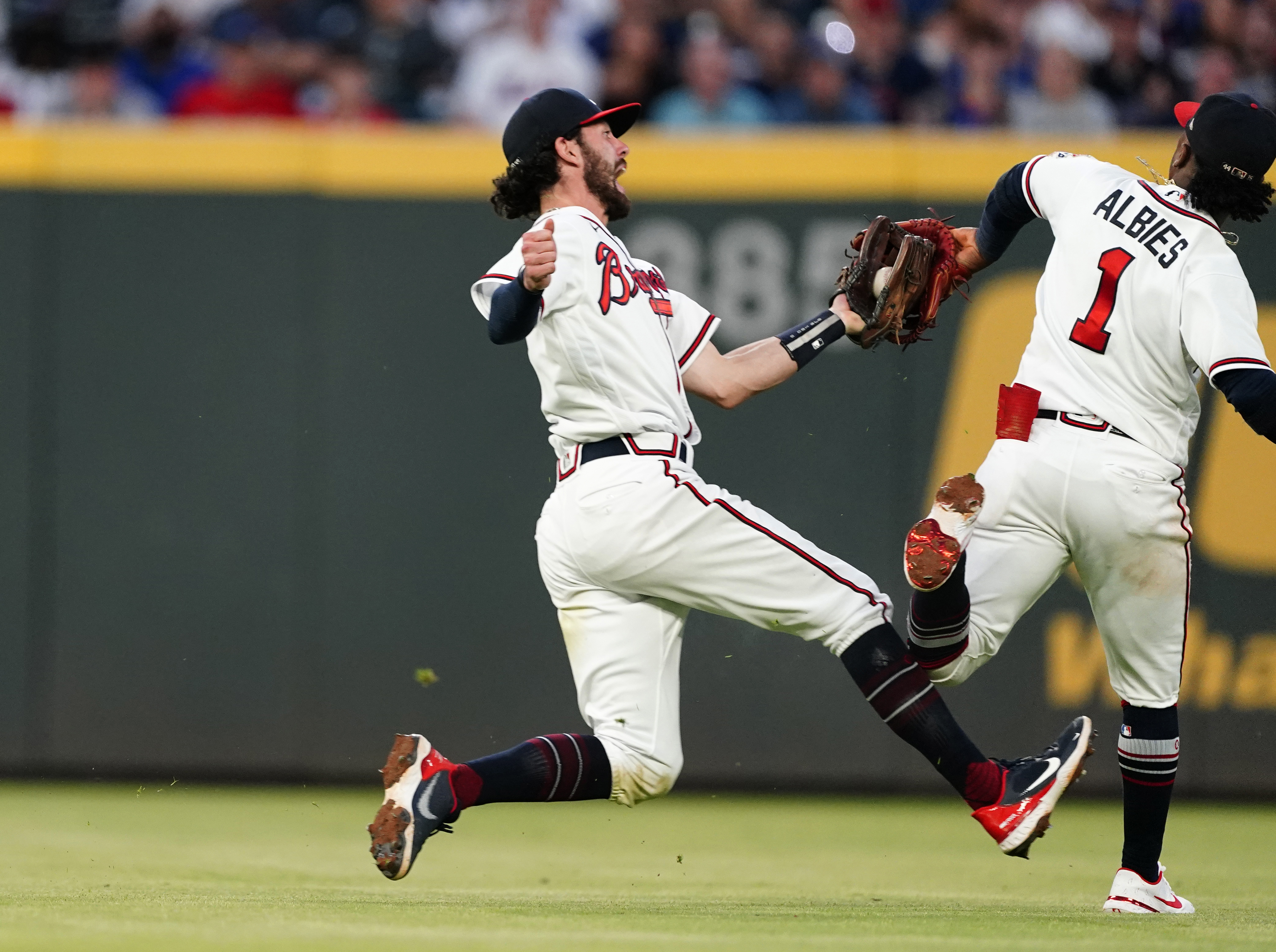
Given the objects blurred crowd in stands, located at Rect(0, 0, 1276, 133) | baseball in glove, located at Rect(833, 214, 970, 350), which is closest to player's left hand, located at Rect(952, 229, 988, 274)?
baseball in glove, located at Rect(833, 214, 970, 350)

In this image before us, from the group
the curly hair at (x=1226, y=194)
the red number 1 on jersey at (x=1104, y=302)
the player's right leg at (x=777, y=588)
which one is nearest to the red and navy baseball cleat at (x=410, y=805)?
the player's right leg at (x=777, y=588)

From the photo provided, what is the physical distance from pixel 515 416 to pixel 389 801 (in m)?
3.37

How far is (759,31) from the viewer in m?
8.42

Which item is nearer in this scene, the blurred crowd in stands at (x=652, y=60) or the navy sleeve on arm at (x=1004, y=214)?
the navy sleeve on arm at (x=1004, y=214)

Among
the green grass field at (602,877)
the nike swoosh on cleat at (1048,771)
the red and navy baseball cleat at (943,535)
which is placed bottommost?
the green grass field at (602,877)

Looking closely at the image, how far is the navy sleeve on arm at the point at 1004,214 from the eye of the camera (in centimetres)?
463

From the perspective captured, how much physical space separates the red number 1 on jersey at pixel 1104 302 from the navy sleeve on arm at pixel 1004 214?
373 mm

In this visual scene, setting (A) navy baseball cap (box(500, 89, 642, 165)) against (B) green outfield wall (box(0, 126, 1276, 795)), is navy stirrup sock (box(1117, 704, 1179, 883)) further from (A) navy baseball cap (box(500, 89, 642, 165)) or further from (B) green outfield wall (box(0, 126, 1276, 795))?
(B) green outfield wall (box(0, 126, 1276, 795))

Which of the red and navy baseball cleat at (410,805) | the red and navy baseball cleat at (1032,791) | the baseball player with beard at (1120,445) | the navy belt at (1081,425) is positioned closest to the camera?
the red and navy baseball cleat at (410,805)

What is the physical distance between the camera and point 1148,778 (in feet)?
14.9

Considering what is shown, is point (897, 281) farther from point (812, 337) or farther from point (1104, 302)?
point (1104, 302)

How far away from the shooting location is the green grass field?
366 cm

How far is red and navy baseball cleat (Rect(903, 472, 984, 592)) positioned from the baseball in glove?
21.8 inches

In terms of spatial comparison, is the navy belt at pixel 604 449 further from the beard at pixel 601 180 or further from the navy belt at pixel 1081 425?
the navy belt at pixel 1081 425
